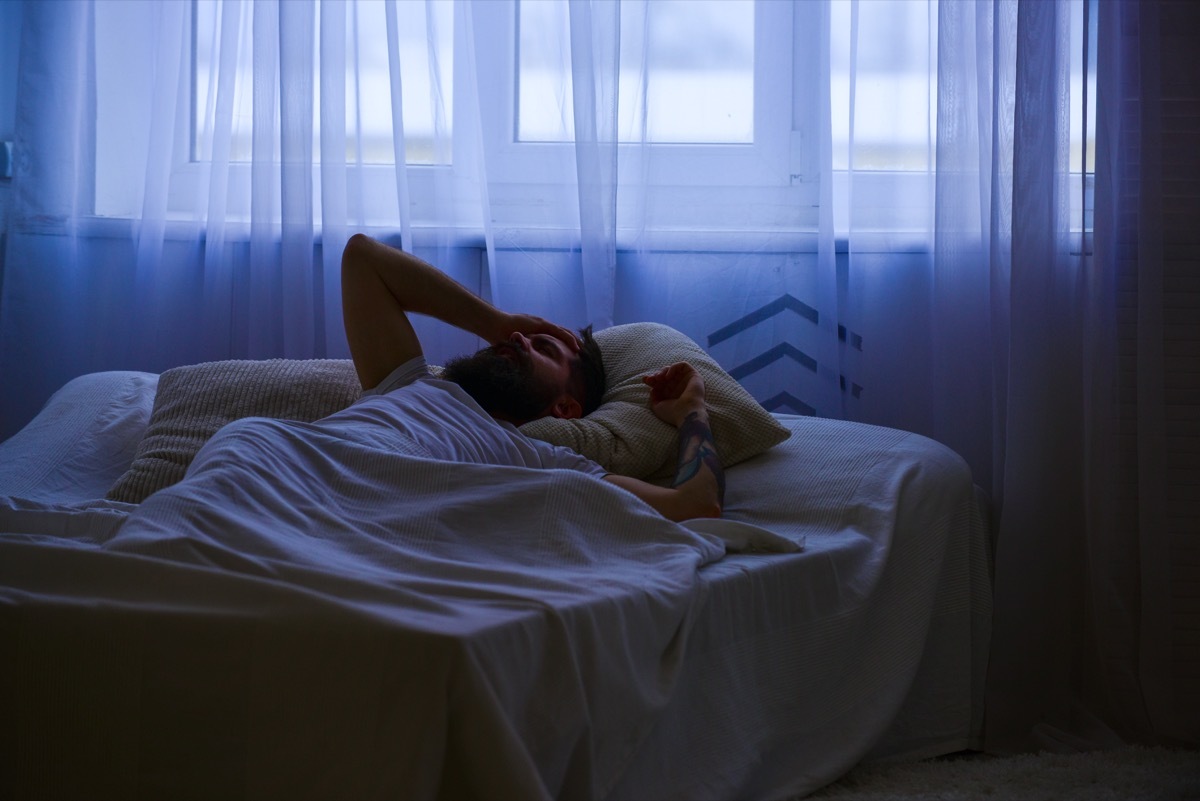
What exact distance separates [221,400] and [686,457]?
2.66 ft

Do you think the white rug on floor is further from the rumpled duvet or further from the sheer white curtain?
the rumpled duvet

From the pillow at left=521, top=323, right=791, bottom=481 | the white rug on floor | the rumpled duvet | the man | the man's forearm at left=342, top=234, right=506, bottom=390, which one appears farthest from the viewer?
the man's forearm at left=342, top=234, right=506, bottom=390

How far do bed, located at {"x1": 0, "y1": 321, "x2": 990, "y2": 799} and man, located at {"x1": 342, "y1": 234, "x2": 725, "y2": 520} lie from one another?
142 mm

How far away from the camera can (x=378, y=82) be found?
2650 millimetres

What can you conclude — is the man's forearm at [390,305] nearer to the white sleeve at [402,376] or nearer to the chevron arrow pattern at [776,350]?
the white sleeve at [402,376]

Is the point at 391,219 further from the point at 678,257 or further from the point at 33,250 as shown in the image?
the point at 33,250

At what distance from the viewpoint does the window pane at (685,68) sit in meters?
2.53

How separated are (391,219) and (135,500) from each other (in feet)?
3.41

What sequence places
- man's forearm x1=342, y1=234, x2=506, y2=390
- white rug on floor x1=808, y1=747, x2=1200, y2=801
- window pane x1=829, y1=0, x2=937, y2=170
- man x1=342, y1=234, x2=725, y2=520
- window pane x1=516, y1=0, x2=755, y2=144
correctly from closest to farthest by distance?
white rug on floor x1=808, y1=747, x2=1200, y2=801
man x1=342, y1=234, x2=725, y2=520
man's forearm x1=342, y1=234, x2=506, y2=390
window pane x1=829, y1=0, x2=937, y2=170
window pane x1=516, y1=0, x2=755, y2=144

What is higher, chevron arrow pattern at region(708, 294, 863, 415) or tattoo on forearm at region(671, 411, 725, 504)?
chevron arrow pattern at region(708, 294, 863, 415)

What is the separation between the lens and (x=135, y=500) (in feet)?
6.07

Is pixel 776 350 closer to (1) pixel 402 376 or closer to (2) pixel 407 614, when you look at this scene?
(1) pixel 402 376

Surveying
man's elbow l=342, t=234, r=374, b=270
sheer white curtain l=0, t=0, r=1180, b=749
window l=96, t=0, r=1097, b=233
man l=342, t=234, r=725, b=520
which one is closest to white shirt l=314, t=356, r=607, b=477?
man l=342, t=234, r=725, b=520

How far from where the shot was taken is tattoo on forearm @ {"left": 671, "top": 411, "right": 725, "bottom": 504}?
1.79m
